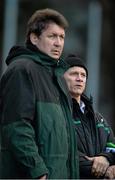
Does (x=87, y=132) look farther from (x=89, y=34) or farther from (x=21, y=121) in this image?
(x=89, y=34)

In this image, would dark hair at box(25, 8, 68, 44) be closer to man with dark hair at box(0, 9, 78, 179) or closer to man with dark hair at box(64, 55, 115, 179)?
man with dark hair at box(0, 9, 78, 179)

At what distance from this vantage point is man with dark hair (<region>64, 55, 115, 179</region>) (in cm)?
476

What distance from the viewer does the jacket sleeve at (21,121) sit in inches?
163

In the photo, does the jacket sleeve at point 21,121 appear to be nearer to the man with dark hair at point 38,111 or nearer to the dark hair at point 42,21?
the man with dark hair at point 38,111

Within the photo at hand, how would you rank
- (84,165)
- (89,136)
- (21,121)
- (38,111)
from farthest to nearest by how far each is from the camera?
(89,136) < (84,165) < (38,111) < (21,121)

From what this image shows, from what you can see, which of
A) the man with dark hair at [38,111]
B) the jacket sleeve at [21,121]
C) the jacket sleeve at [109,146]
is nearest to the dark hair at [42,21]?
the man with dark hair at [38,111]

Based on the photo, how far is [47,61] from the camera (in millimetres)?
4512

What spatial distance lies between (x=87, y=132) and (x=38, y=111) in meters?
0.70

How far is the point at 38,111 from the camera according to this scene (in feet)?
14.1

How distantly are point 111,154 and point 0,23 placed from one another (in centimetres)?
592

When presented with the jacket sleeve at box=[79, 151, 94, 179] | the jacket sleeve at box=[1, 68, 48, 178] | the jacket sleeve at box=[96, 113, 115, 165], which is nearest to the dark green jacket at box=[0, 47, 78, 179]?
the jacket sleeve at box=[1, 68, 48, 178]

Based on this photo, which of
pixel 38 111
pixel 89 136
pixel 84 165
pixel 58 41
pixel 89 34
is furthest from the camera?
pixel 89 34

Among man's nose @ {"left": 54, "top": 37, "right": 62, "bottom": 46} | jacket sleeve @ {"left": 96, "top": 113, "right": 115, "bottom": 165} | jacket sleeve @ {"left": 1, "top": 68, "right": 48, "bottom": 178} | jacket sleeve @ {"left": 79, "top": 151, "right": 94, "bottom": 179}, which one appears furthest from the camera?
jacket sleeve @ {"left": 96, "top": 113, "right": 115, "bottom": 165}

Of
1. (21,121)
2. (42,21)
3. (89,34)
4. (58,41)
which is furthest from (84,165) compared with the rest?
(89,34)
